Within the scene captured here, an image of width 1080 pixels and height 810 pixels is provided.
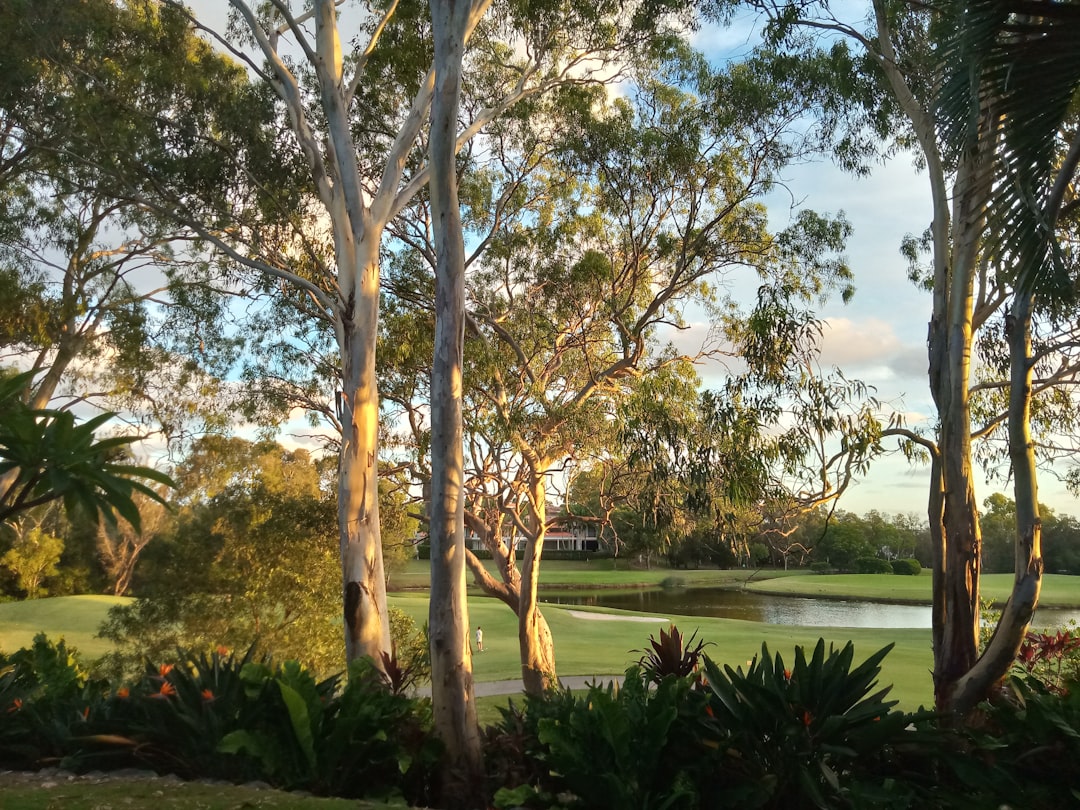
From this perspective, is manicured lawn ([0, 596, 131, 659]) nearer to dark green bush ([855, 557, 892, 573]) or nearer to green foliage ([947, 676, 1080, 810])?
green foliage ([947, 676, 1080, 810])

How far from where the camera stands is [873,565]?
41969 mm

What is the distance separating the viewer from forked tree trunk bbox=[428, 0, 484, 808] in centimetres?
545

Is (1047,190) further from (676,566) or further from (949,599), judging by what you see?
(676,566)

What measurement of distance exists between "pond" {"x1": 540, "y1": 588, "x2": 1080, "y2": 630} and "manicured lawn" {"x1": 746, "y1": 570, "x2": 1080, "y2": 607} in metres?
1.41

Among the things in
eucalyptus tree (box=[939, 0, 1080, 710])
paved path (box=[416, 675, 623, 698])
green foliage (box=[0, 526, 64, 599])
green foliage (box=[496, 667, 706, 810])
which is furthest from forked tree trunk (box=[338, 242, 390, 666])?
green foliage (box=[0, 526, 64, 599])

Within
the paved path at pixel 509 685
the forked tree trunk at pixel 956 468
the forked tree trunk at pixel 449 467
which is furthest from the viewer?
the paved path at pixel 509 685

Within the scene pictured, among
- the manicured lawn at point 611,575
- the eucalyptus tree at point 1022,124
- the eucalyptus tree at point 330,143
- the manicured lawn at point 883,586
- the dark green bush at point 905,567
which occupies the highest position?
the eucalyptus tree at point 330,143

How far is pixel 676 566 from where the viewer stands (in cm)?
4875

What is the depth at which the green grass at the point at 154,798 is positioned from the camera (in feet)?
12.9

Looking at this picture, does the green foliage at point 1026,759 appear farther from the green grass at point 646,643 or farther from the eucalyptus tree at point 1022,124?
the green grass at point 646,643

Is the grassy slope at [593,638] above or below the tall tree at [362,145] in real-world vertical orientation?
below

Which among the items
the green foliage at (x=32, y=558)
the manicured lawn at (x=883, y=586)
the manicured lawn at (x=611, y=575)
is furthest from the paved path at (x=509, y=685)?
the manicured lawn at (x=611, y=575)

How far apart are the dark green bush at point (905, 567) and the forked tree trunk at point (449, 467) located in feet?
134

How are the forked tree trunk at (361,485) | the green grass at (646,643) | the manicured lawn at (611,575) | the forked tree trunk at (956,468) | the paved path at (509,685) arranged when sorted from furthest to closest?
the manicured lawn at (611,575)
the green grass at (646,643)
the paved path at (509,685)
the forked tree trunk at (361,485)
the forked tree trunk at (956,468)
